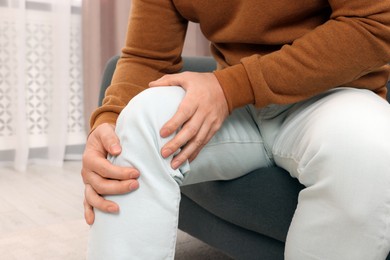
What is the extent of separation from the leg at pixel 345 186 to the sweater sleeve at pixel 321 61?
0.05 m

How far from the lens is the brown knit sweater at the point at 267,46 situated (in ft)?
2.07

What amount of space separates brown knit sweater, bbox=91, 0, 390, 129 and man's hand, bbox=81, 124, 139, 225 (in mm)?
90

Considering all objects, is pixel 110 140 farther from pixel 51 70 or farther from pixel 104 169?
pixel 51 70

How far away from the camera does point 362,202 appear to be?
540mm

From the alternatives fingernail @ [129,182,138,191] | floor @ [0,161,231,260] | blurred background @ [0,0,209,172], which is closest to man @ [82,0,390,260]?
fingernail @ [129,182,138,191]

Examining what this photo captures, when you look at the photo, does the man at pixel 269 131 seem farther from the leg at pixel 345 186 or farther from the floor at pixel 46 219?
the floor at pixel 46 219

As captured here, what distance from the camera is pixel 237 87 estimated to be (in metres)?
0.65

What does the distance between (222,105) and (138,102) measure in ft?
0.40

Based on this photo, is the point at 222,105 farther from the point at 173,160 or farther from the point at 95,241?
the point at 95,241

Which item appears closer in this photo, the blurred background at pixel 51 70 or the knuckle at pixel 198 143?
the knuckle at pixel 198 143

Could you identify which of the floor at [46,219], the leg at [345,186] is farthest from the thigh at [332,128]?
the floor at [46,219]

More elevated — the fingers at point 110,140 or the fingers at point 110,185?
the fingers at point 110,140

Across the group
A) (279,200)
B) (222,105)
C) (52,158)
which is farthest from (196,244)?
(52,158)

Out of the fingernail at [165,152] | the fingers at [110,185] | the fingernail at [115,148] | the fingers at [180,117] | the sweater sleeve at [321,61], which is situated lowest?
the fingers at [110,185]
